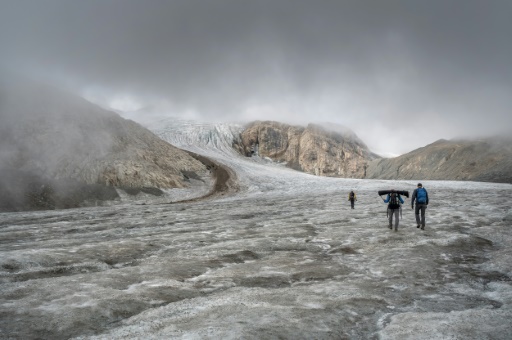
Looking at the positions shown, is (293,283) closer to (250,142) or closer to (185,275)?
(185,275)

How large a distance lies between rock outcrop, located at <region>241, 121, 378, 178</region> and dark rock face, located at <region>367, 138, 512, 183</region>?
24766mm

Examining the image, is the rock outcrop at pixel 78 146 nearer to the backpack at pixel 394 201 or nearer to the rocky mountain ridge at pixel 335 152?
the backpack at pixel 394 201

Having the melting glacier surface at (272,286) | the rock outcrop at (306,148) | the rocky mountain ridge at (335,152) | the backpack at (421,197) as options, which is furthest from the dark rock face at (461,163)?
the melting glacier surface at (272,286)

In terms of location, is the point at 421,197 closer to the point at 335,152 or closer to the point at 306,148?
the point at 306,148

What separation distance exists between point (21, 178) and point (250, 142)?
12388 cm

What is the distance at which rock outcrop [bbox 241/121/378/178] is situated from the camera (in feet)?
552

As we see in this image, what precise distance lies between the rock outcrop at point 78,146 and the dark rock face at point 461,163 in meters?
99.7

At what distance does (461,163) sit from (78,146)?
468 feet

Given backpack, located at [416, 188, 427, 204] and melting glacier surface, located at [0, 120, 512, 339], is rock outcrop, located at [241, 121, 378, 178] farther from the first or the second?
melting glacier surface, located at [0, 120, 512, 339]

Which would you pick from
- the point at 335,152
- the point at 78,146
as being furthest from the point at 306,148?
the point at 78,146

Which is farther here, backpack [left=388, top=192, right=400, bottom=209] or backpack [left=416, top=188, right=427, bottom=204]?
backpack [left=388, top=192, right=400, bottom=209]

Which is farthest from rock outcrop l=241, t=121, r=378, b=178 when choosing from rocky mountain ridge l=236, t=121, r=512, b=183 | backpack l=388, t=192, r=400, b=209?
backpack l=388, t=192, r=400, b=209

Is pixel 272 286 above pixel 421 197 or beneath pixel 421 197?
beneath

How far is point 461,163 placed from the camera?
147500 mm
